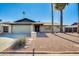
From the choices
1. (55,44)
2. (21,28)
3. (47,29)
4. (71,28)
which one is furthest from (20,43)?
(71,28)

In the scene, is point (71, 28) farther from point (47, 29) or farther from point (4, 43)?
point (4, 43)

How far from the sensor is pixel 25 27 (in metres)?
5.70

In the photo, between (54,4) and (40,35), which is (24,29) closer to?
(40,35)

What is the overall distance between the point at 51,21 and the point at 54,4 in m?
0.50

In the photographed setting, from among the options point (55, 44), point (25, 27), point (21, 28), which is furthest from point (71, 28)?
point (21, 28)

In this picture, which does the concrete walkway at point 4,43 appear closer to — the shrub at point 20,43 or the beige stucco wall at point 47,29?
the shrub at point 20,43

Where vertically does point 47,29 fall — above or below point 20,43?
above

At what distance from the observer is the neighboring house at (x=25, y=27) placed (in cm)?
556

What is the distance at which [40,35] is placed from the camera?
567 centimetres

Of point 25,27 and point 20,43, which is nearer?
point 20,43

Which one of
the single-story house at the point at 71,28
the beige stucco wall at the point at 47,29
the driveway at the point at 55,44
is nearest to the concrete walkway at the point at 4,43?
the driveway at the point at 55,44

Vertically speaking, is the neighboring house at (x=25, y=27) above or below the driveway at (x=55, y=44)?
above

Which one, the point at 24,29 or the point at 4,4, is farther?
the point at 24,29

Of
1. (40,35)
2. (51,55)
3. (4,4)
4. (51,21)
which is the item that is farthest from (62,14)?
(4,4)
